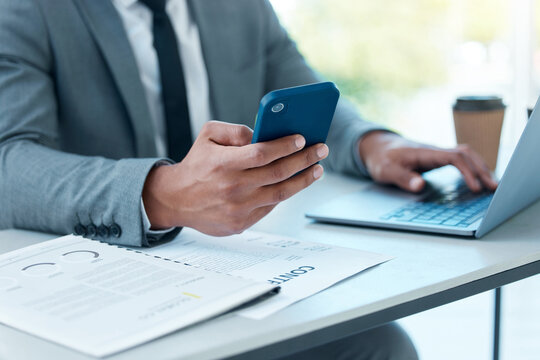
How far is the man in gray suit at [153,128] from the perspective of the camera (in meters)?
0.83

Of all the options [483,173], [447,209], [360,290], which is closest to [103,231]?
[360,290]

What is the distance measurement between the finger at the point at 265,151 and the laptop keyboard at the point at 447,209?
24 centimetres

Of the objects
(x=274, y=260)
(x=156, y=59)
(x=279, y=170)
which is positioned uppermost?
(x=156, y=59)

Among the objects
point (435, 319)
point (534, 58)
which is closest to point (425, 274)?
point (435, 319)

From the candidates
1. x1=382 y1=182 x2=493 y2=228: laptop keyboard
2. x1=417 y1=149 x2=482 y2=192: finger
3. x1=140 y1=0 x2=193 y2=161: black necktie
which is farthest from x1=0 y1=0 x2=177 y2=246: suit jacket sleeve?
x1=417 y1=149 x2=482 y2=192: finger

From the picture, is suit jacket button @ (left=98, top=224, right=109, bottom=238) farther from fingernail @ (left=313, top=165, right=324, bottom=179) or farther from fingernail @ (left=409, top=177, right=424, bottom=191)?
fingernail @ (left=409, top=177, right=424, bottom=191)

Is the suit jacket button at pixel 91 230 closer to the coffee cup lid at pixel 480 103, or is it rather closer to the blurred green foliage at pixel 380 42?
the coffee cup lid at pixel 480 103

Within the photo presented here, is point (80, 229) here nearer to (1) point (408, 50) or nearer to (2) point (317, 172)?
(2) point (317, 172)

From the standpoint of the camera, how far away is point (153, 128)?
1273 millimetres

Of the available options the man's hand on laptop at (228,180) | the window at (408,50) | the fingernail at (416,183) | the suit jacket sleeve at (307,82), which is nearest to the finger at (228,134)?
the man's hand on laptop at (228,180)

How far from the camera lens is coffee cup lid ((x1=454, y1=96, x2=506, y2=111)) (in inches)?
50.2

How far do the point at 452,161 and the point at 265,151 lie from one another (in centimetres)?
47

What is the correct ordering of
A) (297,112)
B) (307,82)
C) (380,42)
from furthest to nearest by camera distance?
(380,42)
(307,82)
(297,112)

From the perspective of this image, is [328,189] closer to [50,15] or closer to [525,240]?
[525,240]
